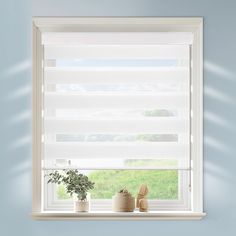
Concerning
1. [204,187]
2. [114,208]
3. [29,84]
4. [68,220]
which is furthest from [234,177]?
[29,84]

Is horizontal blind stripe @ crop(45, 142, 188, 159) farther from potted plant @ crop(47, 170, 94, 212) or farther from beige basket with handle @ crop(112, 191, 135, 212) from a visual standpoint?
beige basket with handle @ crop(112, 191, 135, 212)

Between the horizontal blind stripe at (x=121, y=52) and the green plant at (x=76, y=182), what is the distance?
655mm

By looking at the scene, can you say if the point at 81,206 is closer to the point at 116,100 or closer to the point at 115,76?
the point at 116,100

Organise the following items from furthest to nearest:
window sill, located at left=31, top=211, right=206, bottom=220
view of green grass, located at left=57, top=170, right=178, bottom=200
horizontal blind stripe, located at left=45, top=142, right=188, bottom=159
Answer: view of green grass, located at left=57, top=170, right=178, bottom=200 → horizontal blind stripe, located at left=45, top=142, right=188, bottom=159 → window sill, located at left=31, top=211, right=206, bottom=220

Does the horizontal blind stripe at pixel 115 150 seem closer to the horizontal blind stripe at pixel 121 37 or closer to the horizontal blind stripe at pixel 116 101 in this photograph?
the horizontal blind stripe at pixel 116 101

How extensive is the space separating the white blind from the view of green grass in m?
0.07

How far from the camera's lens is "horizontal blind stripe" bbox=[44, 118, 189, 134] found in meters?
3.54

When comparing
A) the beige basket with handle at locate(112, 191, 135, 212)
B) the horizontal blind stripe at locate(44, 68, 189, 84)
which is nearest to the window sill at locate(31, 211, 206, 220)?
the beige basket with handle at locate(112, 191, 135, 212)

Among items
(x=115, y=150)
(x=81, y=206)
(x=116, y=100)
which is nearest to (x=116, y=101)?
(x=116, y=100)

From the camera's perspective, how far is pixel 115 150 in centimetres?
353

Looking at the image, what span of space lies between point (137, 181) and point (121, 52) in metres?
0.74

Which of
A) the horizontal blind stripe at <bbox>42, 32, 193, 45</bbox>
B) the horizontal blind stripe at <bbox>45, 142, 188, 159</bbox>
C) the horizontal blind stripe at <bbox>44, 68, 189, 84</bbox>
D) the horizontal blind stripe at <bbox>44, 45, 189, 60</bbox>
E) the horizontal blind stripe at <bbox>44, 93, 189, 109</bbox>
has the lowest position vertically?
the horizontal blind stripe at <bbox>45, 142, 188, 159</bbox>

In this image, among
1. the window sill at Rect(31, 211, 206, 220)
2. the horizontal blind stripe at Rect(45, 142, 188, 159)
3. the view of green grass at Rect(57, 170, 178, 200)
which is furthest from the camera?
the view of green grass at Rect(57, 170, 178, 200)

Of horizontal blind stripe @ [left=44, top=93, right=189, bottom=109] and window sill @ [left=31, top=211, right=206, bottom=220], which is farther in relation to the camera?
horizontal blind stripe @ [left=44, top=93, right=189, bottom=109]
